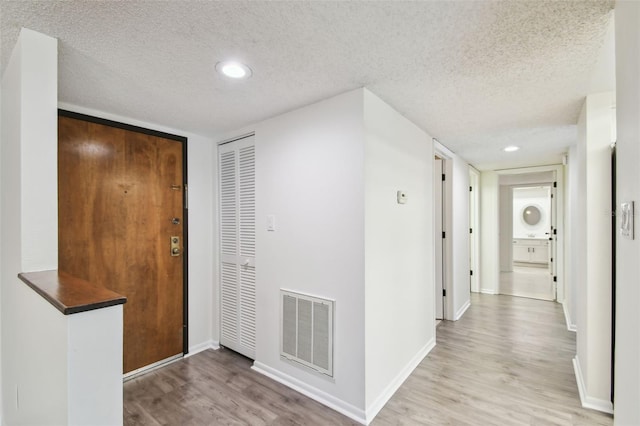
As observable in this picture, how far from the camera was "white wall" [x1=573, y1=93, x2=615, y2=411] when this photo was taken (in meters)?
2.13

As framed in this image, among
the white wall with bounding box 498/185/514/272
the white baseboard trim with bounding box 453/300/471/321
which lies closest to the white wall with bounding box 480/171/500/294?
the white baseboard trim with bounding box 453/300/471/321

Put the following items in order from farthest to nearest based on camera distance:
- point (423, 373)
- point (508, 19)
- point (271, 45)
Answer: point (423, 373) → point (271, 45) → point (508, 19)

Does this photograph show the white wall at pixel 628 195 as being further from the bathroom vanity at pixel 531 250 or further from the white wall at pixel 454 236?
the bathroom vanity at pixel 531 250

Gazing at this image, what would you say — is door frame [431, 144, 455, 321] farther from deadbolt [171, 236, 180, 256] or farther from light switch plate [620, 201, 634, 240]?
deadbolt [171, 236, 180, 256]

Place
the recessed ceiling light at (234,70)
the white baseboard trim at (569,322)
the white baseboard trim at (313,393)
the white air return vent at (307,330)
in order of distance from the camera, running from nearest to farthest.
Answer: the recessed ceiling light at (234,70) < the white baseboard trim at (313,393) < the white air return vent at (307,330) < the white baseboard trim at (569,322)

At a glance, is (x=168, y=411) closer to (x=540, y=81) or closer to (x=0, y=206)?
(x=0, y=206)

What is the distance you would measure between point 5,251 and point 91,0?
1.55 m

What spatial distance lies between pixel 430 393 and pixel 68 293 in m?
2.49

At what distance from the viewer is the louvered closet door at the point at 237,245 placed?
2898 mm

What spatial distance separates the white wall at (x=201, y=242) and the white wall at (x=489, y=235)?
15.9 ft

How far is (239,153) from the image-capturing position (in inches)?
120

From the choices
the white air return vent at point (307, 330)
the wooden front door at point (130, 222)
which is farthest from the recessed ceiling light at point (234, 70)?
the white air return vent at point (307, 330)

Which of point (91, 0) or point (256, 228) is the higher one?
point (91, 0)

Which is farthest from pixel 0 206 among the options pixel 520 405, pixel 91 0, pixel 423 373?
pixel 520 405
